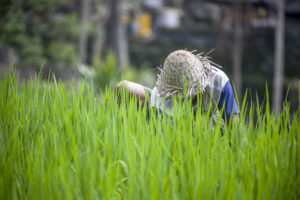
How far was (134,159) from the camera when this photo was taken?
1.25m

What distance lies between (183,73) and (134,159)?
2.08 feet

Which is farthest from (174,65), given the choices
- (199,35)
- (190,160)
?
(199,35)

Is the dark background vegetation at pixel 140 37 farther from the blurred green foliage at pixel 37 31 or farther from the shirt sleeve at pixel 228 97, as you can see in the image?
the shirt sleeve at pixel 228 97

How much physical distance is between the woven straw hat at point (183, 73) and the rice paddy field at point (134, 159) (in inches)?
8.6

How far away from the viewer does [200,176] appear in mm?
1188

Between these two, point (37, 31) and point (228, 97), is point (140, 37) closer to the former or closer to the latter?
point (37, 31)

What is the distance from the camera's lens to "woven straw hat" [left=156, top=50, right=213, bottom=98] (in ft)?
5.74

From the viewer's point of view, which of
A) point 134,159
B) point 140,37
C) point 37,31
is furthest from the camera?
point 140,37

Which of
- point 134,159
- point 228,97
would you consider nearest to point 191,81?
point 228,97

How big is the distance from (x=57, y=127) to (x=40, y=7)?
10.7 metres

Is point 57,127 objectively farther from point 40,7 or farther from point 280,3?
point 40,7

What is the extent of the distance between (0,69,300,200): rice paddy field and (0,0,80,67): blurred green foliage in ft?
30.9

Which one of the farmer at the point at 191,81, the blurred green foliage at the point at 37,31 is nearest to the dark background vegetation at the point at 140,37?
the blurred green foliage at the point at 37,31

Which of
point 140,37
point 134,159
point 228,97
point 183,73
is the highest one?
point 140,37
